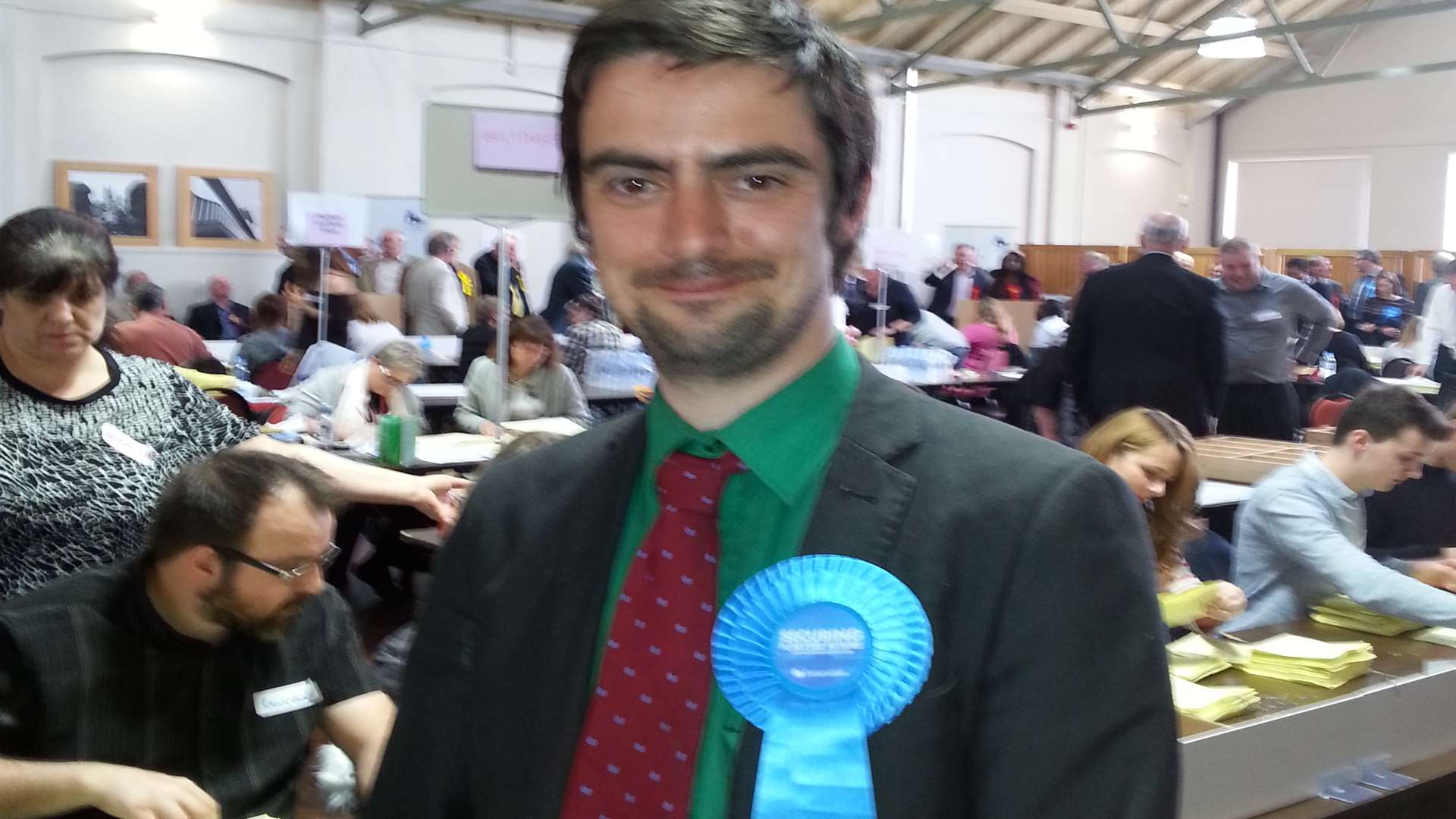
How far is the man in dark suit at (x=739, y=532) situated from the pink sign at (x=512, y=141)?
3410 millimetres

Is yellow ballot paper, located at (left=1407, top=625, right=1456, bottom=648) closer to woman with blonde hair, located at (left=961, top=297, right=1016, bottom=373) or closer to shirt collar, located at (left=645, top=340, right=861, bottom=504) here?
shirt collar, located at (left=645, top=340, right=861, bottom=504)

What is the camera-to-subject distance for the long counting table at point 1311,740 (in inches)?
62.4

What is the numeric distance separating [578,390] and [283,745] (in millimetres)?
4008

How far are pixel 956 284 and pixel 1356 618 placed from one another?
31.3 feet

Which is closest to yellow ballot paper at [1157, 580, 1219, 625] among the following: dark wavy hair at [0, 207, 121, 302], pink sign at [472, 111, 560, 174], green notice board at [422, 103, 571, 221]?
dark wavy hair at [0, 207, 121, 302]

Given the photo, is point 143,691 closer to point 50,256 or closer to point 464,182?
point 50,256

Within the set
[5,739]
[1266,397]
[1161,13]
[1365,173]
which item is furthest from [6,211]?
[1365,173]

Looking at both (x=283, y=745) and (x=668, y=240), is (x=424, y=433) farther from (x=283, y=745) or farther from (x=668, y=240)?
(x=668, y=240)

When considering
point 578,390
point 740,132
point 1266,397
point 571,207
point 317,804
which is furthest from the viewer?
point 1266,397

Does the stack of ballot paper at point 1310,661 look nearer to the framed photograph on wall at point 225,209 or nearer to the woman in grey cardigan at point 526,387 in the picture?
the woman in grey cardigan at point 526,387

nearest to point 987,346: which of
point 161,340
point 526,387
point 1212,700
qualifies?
point 526,387

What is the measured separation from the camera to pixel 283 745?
195 centimetres

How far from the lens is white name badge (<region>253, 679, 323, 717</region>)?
1.92 meters

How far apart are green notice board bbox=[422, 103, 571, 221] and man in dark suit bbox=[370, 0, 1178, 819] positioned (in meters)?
3.31
